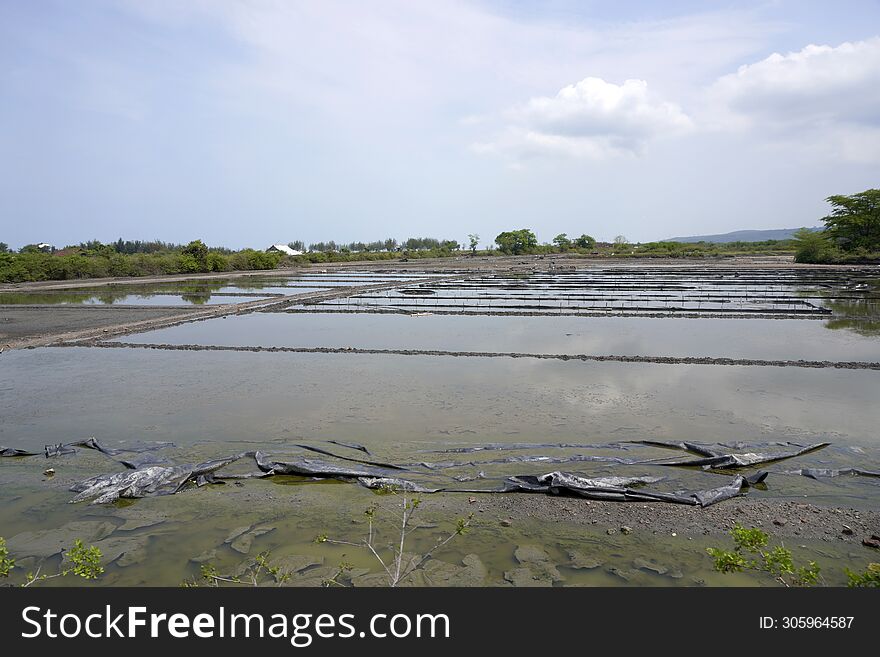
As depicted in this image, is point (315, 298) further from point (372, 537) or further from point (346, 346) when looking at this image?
point (372, 537)

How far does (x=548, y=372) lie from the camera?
11.2 m

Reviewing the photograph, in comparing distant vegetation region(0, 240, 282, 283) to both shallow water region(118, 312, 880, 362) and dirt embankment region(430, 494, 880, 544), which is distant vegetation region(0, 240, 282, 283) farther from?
dirt embankment region(430, 494, 880, 544)

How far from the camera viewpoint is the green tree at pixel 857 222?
43688 mm

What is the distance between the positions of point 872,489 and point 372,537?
5068 mm

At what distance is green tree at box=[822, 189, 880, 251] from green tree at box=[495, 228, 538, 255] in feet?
124

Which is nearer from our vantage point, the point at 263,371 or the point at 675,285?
the point at 263,371

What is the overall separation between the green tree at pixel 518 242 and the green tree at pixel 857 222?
37722 millimetres

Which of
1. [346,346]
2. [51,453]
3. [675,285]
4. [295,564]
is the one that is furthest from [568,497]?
[675,285]

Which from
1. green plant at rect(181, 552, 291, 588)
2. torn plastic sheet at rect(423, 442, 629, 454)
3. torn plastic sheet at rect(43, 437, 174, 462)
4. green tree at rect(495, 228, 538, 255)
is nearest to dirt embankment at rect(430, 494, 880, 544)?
torn plastic sheet at rect(423, 442, 629, 454)

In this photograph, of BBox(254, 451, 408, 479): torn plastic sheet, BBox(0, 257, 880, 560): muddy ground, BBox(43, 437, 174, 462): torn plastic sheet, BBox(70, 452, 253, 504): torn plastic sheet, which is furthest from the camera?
BBox(43, 437, 174, 462): torn plastic sheet

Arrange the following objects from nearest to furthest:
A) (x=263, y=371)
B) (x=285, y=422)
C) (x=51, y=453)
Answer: (x=51, y=453)
(x=285, y=422)
(x=263, y=371)

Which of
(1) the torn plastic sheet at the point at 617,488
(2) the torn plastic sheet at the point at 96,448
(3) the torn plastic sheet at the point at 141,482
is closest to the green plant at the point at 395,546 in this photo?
(1) the torn plastic sheet at the point at 617,488

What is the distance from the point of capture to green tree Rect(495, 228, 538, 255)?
78081mm

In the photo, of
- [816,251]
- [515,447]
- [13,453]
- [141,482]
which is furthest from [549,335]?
[816,251]
